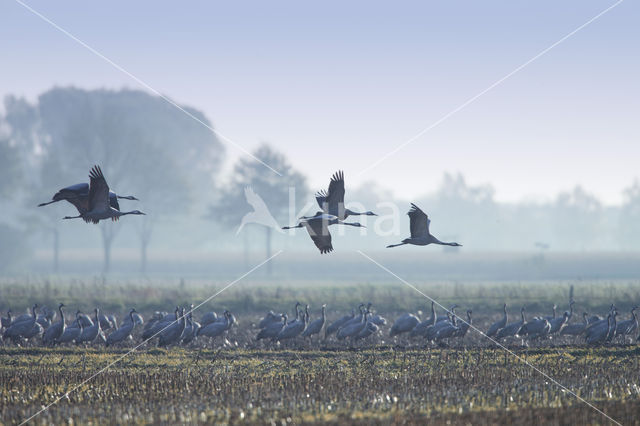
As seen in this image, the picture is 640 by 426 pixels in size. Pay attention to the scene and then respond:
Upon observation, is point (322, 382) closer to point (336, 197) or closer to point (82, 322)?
point (336, 197)

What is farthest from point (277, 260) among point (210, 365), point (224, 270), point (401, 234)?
point (401, 234)

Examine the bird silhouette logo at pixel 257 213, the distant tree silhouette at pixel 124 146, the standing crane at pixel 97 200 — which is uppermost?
the distant tree silhouette at pixel 124 146

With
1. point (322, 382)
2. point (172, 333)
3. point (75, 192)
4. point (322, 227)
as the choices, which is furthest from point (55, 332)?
point (322, 382)

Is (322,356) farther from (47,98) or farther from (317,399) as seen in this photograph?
(47,98)

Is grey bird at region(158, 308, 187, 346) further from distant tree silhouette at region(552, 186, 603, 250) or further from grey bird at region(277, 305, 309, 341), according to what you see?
distant tree silhouette at region(552, 186, 603, 250)

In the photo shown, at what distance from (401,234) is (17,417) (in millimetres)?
167220

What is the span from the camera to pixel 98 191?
1995cm

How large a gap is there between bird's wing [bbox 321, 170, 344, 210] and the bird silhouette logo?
59139mm

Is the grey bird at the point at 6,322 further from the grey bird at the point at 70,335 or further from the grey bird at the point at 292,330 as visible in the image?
the grey bird at the point at 292,330

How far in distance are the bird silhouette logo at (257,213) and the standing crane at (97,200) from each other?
58655mm

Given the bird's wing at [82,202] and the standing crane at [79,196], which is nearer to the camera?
the standing crane at [79,196]

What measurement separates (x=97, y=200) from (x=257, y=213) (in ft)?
216

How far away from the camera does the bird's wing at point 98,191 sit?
64.9 feet

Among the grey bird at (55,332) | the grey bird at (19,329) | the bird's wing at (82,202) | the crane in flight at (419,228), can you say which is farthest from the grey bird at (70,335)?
the crane in flight at (419,228)
